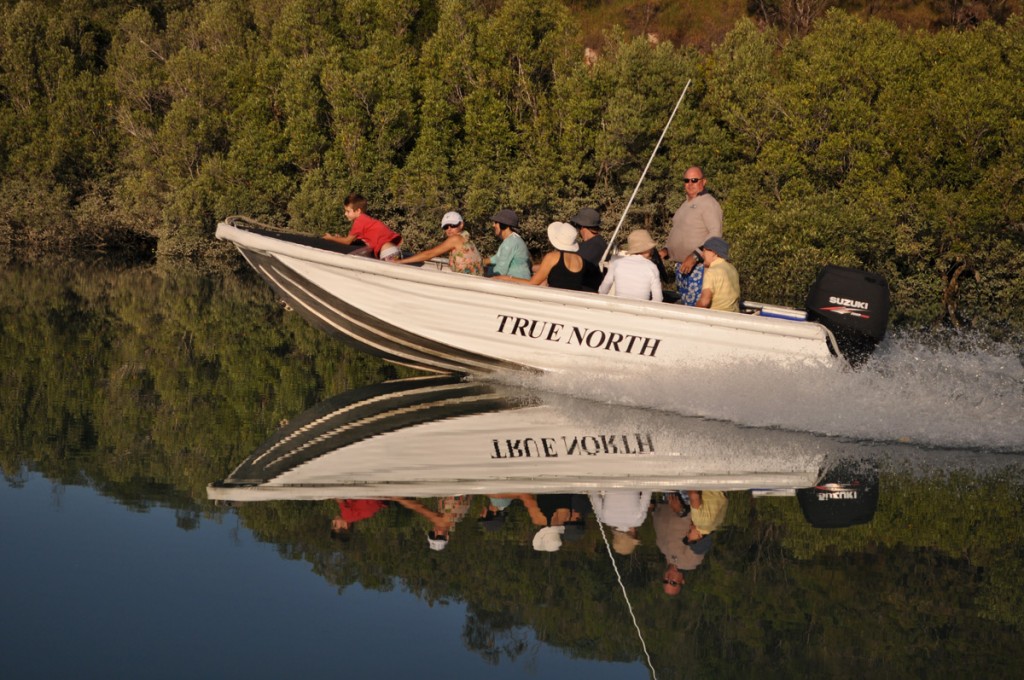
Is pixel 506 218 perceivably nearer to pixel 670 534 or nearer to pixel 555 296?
pixel 555 296

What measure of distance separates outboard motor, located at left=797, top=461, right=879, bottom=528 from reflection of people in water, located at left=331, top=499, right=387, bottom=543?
8.57 ft

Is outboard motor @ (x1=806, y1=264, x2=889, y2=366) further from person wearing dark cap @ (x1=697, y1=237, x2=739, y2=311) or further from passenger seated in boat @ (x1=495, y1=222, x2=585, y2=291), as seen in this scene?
passenger seated in boat @ (x1=495, y1=222, x2=585, y2=291)

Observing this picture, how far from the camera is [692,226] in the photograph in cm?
1102

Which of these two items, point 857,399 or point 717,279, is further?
point 717,279

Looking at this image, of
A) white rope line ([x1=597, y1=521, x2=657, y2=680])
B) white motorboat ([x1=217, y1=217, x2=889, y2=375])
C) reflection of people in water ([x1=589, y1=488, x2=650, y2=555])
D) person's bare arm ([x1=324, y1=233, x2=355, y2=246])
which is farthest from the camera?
person's bare arm ([x1=324, y1=233, x2=355, y2=246])

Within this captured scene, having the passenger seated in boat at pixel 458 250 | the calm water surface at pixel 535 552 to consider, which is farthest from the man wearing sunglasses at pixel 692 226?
the passenger seated in boat at pixel 458 250

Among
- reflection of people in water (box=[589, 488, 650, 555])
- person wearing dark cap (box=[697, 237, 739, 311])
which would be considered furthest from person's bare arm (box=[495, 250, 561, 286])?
reflection of people in water (box=[589, 488, 650, 555])

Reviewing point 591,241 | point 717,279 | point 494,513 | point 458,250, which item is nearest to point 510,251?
point 458,250

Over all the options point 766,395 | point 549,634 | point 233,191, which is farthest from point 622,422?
point 233,191

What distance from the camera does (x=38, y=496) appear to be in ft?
24.6

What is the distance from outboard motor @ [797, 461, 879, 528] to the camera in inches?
281

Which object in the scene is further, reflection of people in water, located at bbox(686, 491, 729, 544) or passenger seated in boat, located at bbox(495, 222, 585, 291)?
passenger seated in boat, located at bbox(495, 222, 585, 291)

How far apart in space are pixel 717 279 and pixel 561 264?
53.7 inches

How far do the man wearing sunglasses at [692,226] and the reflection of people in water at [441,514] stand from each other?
13.2 ft
